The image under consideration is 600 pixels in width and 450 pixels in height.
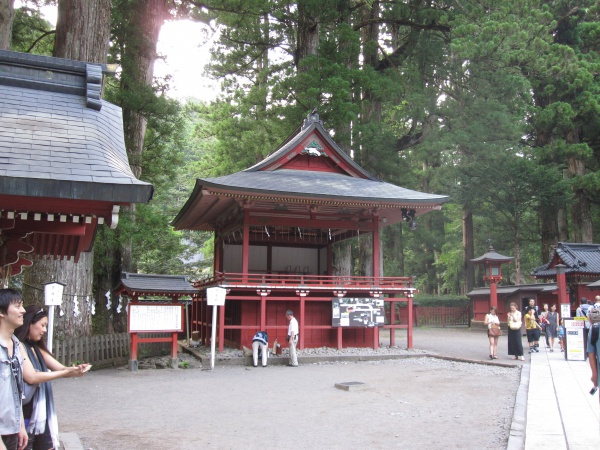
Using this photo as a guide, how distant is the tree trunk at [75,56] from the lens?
13127mm

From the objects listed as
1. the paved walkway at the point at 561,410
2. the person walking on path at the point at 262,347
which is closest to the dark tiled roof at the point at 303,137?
the person walking on path at the point at 262,347

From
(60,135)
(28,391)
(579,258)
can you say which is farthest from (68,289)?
(579,258)

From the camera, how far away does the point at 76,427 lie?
7.71 meters

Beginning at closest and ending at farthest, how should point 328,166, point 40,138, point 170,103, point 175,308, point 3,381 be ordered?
point 3,381
point 40,138
point 175,308
point 170,103
point 328,166

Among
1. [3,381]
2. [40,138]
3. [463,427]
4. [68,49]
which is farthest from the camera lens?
[68,49]

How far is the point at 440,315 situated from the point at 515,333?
19878 millimetres

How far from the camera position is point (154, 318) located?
555 inches

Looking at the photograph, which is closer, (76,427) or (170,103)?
(76,427)

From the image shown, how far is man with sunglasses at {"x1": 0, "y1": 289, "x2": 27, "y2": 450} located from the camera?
3709 millimetres

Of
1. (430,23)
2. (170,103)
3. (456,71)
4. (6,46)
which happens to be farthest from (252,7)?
(456,71)

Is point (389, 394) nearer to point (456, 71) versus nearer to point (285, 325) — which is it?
point (285, 325)

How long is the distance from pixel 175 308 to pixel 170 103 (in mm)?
6261

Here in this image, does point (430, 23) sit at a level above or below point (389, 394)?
above

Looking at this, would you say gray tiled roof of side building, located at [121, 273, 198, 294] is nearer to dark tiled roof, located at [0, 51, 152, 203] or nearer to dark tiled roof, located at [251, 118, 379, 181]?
dark tiled roof, located at [251, 118, 379, 181]
